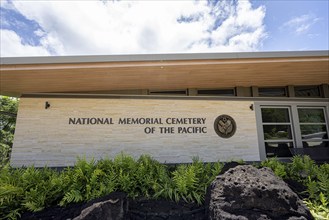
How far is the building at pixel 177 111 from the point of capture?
7496 mm

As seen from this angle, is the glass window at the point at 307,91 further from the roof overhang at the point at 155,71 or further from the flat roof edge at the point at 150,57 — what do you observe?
the flat roof edge at the point at 150,57

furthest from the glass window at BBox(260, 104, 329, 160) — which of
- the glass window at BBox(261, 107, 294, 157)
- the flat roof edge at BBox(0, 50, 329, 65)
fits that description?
the flat roof edge at BBox(0, 50, 329, 65)

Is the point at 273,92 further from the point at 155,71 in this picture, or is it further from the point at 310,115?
the point at 155,71

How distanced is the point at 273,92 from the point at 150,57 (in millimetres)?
5931

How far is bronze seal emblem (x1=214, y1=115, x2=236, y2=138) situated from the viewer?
8.90 metres

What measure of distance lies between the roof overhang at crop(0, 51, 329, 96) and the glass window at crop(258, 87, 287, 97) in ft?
2.13

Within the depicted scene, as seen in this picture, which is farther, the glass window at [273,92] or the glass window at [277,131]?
the glass window at [273,92]

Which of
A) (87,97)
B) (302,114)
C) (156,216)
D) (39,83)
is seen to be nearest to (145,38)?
(87,97)

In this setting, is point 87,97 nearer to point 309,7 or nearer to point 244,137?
point 244,137

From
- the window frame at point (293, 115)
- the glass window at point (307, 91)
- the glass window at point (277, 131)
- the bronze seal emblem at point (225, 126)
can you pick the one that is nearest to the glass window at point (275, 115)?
the glass window at point (277, 131)

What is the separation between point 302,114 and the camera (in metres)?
9.63

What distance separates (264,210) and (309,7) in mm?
10170

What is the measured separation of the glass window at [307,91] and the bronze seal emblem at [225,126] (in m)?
3.21

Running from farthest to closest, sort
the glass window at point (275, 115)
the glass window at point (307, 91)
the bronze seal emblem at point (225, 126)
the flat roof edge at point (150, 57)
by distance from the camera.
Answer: the glass window at point (307, 91) → the glass window at point (275, 115) → the bronze seal emblem at point (225, 126) → the flat roof edge at point (150, 57)
